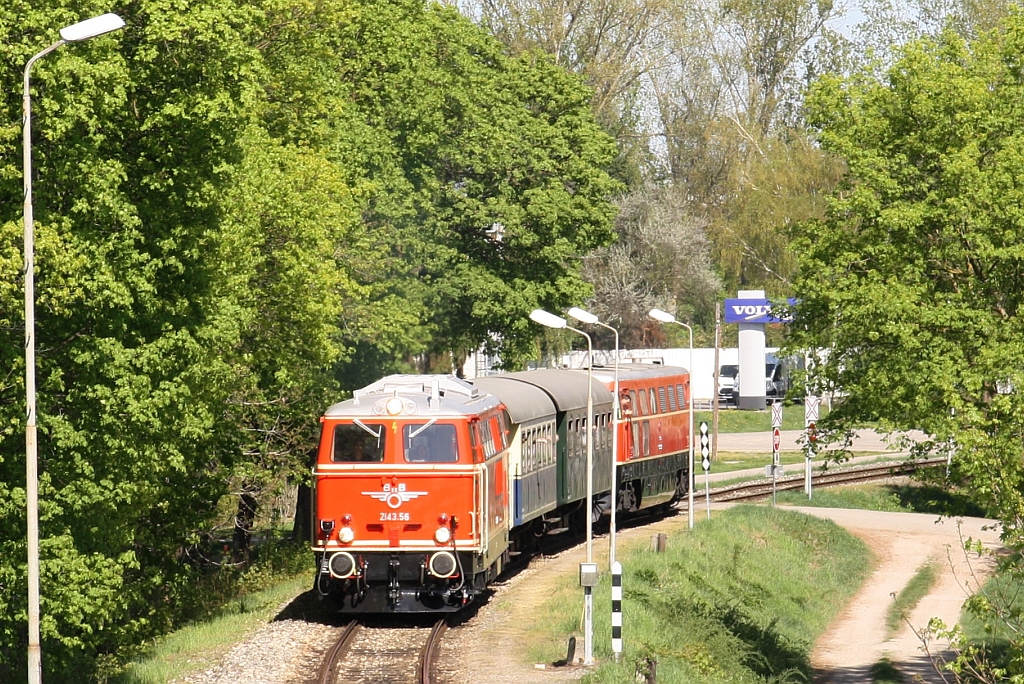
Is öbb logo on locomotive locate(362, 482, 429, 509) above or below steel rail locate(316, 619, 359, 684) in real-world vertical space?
above

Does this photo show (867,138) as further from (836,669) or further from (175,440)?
(175,440)

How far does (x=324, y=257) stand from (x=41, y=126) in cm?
1319

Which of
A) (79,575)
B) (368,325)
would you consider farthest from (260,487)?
(79,575)

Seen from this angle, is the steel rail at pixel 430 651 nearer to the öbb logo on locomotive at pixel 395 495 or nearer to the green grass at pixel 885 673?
the öbb logo on locomotive at pixel 395 495

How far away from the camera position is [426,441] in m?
24.0

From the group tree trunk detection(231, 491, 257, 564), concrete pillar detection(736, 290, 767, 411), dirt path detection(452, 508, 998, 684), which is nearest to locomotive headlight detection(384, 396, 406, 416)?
dirt path detection(452, 508, 998, 684)

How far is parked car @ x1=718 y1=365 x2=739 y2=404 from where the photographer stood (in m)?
84.4

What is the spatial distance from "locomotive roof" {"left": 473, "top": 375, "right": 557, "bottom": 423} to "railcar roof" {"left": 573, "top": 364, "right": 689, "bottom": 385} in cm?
523

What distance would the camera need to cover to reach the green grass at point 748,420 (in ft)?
249

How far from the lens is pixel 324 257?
34406 mm

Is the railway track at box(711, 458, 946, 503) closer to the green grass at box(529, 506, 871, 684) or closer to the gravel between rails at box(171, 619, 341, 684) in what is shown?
the green grass at box(529, 506, 871, 684)

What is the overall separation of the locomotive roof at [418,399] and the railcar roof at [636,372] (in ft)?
36.0

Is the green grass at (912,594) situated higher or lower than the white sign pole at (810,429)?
lower

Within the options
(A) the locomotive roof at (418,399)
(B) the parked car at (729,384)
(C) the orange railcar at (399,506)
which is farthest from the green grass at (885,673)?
(B) the parked car at (729,384)
